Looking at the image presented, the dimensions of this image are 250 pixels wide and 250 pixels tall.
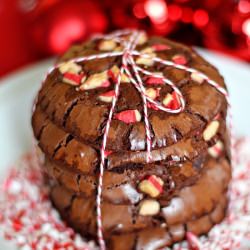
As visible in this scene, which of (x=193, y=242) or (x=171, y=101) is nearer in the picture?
(x=171, y=101)

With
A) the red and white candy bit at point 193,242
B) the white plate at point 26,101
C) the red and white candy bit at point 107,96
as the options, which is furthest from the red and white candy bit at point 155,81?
the white plate at point 26,101

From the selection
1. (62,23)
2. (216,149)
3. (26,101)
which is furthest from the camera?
(62,23)

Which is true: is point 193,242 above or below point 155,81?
below

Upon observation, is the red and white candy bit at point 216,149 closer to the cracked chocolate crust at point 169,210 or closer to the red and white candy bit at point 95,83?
the cracked chocolate crust at point 169,210

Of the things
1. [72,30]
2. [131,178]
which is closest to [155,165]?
[131,178]

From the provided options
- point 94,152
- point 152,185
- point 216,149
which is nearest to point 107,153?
point 94,152

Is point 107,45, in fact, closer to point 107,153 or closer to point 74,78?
point 74,78

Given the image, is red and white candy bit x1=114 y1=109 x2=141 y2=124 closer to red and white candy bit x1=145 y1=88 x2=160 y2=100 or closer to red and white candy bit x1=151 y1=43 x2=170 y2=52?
red and white candy bit x1=145 y1=88 x2=160 y2=100
